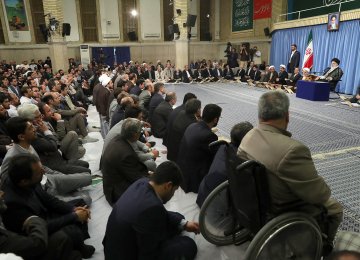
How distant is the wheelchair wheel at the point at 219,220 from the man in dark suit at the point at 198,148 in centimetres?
70

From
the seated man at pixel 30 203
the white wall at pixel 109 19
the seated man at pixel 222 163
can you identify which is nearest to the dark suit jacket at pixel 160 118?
the seated man at pixel 222 163

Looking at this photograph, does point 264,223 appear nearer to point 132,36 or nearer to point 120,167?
point 120,167

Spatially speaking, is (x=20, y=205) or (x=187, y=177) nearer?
(x=20, y=205)

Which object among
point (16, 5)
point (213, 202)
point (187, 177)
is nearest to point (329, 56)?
point (187, 177)

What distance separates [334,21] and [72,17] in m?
12.1

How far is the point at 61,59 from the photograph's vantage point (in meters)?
13.1

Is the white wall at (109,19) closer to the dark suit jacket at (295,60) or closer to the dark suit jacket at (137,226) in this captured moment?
the dark suit jacket at (295,60)

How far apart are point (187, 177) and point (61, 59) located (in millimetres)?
12012

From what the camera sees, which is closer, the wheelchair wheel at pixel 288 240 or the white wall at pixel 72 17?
the wheelchair wheel at pixel 288 240

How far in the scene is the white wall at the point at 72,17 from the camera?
48.8ft

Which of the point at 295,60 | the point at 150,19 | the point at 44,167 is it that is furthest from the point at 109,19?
the point at 44,167

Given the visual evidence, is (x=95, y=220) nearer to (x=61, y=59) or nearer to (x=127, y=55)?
(x=61, y=59)

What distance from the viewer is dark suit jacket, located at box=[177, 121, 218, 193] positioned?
105 inches

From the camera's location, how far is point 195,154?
2.75 meters
